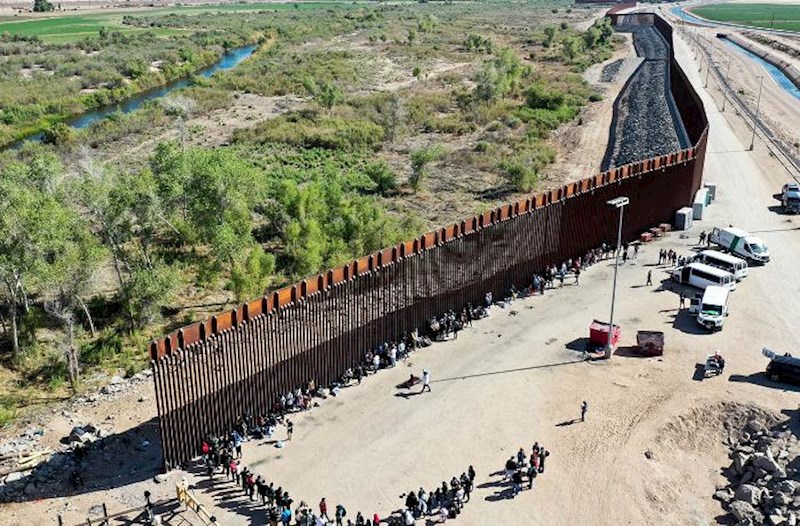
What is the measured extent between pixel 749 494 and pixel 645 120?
53794 mm

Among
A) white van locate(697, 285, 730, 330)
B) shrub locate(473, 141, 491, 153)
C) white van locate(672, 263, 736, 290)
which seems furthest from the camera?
shrub locate(473, 141, 491, 153)

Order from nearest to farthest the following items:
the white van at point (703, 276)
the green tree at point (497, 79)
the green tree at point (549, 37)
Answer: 1. the white van at point (703, 276)
2. the green tree at point (497, 79)
3. the green tree at point (549, 37)

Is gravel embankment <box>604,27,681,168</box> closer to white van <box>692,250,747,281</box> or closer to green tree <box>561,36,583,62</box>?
green tree <box>561,36,583,62</box>

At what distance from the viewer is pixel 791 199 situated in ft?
159

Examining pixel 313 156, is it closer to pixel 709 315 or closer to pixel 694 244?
pixel 694 244

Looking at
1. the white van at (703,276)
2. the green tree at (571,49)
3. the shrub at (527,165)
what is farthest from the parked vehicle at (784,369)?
the green tree at (571,49)

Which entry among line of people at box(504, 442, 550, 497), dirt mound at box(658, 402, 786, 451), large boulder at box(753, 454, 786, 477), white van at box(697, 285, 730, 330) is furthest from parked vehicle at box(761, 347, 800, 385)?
line of people at box(504, 442, 550, 497)

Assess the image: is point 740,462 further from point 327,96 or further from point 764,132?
point 327,96

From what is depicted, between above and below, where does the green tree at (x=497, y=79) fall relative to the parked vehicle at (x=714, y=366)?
above

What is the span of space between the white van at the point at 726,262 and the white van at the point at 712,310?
4.03 meters

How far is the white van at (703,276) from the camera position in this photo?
36.5m

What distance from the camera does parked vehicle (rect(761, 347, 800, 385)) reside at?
2941cm

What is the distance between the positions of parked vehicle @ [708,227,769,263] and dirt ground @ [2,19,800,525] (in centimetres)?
350

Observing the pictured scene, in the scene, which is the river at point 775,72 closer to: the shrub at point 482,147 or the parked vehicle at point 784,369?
the shrub at point 482,147
